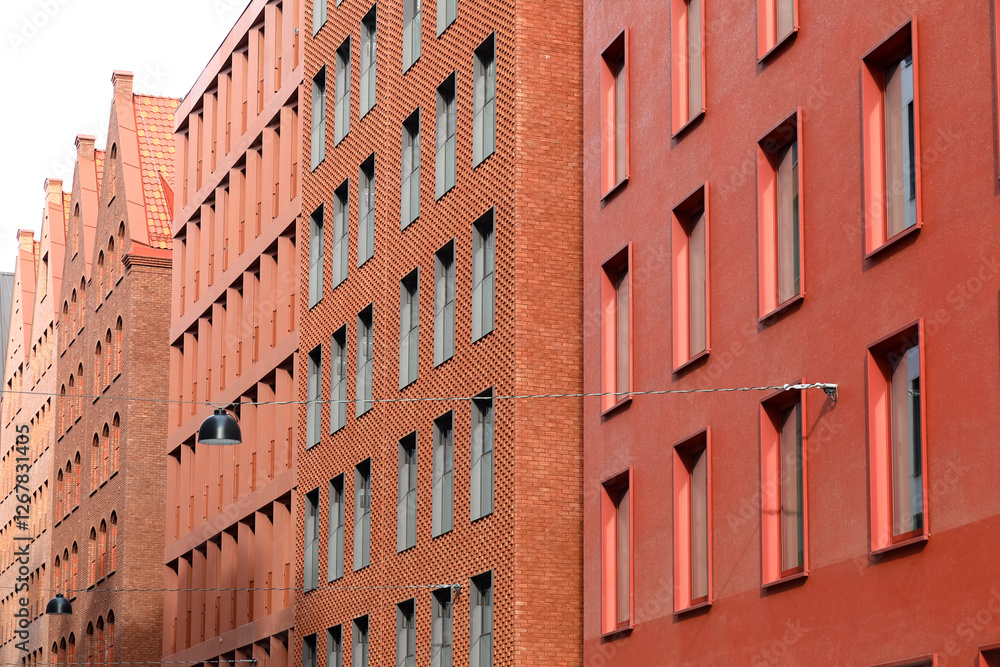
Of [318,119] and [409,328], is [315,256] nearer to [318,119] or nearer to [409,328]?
[318,119]

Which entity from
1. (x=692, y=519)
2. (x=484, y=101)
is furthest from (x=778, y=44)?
(x=484, y=101)

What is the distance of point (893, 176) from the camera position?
2080 cm

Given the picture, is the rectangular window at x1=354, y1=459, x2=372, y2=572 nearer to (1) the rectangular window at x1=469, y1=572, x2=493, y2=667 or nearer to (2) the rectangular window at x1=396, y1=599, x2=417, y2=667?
(2) the rectangular window at x1=396, y1=599, x2=417, y2=667

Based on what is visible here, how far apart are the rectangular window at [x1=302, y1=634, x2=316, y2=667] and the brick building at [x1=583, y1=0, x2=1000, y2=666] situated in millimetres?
13634

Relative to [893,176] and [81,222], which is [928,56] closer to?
[893,176]

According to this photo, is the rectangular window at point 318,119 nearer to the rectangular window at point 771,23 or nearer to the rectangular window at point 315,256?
the rectangular window at point 315,256

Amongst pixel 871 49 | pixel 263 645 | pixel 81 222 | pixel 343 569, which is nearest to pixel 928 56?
pixel 871 49

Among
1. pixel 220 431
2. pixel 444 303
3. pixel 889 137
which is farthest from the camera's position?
pixel 444 303

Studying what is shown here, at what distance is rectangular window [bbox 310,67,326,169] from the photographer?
43.2 meters

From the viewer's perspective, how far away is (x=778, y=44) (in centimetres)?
2364

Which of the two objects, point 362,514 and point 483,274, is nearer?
point 483,274

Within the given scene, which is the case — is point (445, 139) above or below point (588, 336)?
above

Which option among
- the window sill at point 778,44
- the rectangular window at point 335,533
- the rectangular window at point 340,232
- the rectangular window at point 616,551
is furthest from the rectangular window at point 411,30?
the window sill at point 778,44

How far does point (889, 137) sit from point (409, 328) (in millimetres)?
16982
